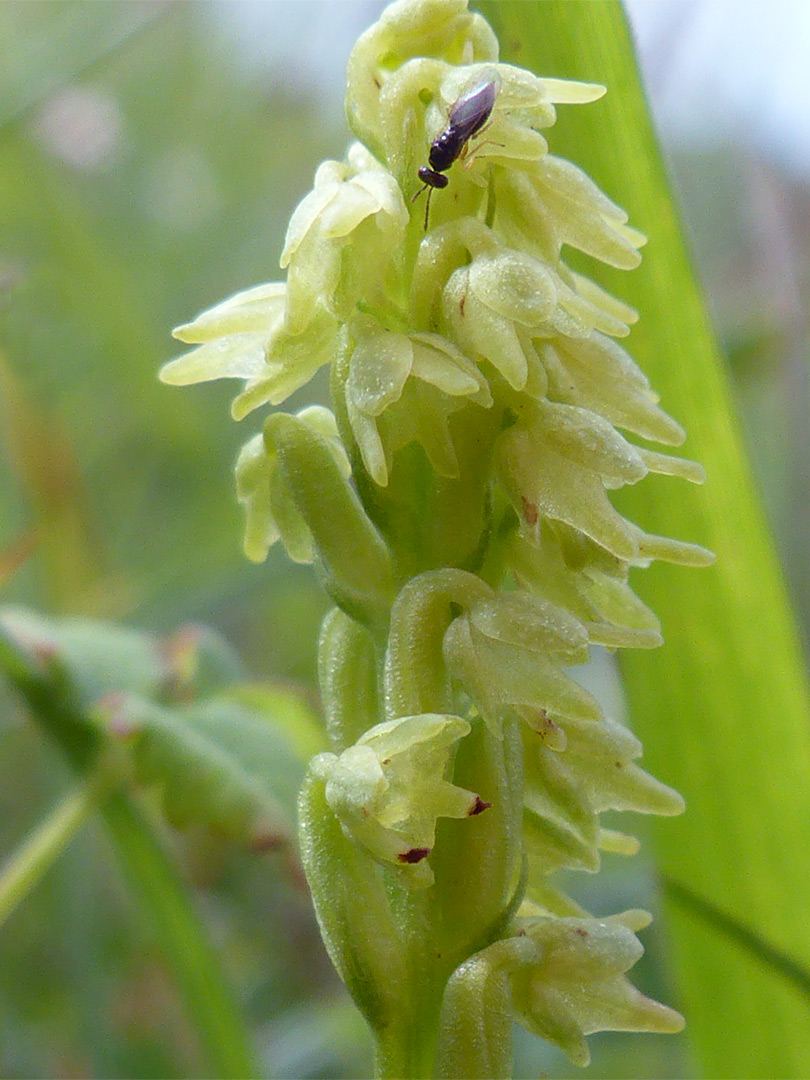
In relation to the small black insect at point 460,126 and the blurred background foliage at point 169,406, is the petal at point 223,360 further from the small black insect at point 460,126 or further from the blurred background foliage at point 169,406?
the blurred background foliage at point 169,406

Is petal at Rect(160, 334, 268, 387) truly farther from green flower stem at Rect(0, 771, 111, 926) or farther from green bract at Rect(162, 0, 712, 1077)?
green flower stem at Rect(0, 771, 111, 926)

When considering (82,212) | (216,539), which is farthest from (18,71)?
A: (82,212)

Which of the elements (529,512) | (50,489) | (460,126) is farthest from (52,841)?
(50,489)

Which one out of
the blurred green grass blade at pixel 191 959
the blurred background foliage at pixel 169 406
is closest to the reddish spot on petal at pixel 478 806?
the blurred green grass blade at pixel 191 959

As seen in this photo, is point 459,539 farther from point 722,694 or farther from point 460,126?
point 722,694

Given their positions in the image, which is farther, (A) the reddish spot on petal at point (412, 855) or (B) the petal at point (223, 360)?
(B) the petal at point (223, 360)

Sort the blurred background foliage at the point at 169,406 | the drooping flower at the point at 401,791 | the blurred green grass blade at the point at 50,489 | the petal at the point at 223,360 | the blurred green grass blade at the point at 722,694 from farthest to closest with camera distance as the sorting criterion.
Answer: the blurred green grass blade at the point at 50,489
the blurred background foliage at the point at 169,406
the blurred green grass blade at the point at 722,694
the petal at the point at 223,360
the drooping flower at the point at 401,791

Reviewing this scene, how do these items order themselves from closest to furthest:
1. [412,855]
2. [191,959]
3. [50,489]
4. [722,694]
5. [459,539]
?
1. [412,855]
2. [459,539]
3. [722,694]
4. [191,959]
5. [50,489]
